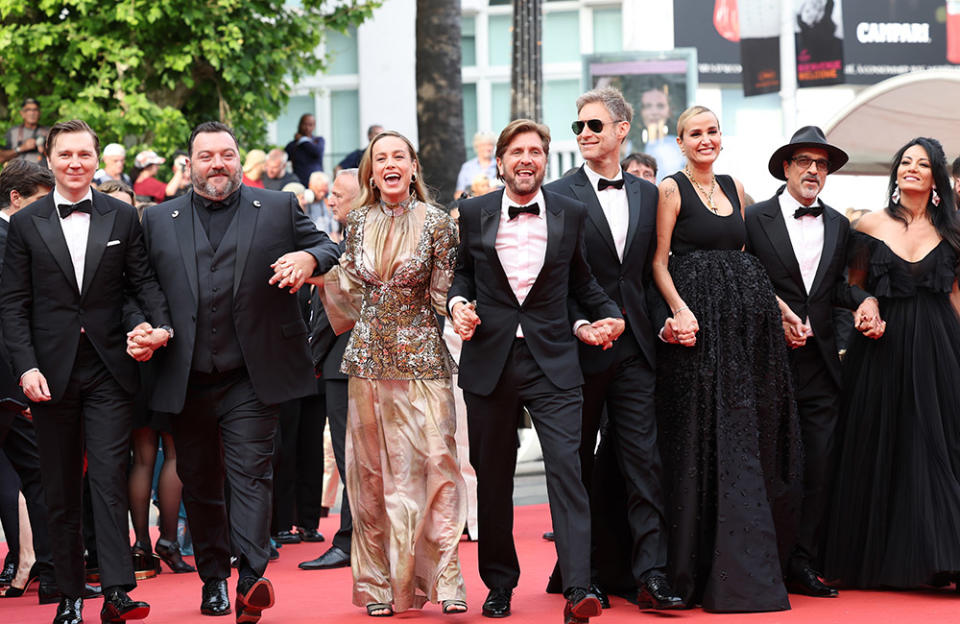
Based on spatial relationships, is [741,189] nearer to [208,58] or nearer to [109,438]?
[109,438]

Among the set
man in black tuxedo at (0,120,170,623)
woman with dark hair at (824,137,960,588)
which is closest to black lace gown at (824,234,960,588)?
woman with dark hair at (824,137,960,588)

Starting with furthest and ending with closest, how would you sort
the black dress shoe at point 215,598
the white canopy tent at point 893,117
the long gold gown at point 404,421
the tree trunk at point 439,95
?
the tree trunk at point 439,95
the white canopy tent at point 893,117
the black dress shoe at point 215,598
the long gold gown at point 404,421

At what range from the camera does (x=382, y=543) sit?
6.84 metres

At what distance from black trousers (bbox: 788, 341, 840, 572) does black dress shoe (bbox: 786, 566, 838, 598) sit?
0.28 ft

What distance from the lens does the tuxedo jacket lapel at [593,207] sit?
22.7ft

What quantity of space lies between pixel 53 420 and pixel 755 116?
30202 millimetres

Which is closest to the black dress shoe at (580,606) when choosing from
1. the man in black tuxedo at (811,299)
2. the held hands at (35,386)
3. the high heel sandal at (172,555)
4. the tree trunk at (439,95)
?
the man in black tuxedo at (811,299)

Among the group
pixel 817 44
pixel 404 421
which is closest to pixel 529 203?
pixel 404 421

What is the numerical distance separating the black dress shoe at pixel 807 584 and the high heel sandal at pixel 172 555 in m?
3.48

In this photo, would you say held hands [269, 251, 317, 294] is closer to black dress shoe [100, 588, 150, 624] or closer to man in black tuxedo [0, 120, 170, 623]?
man in black tuxedo [0, 120, 170, 623]

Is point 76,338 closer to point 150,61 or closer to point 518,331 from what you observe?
point 518,331

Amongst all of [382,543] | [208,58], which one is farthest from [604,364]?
[208,58]

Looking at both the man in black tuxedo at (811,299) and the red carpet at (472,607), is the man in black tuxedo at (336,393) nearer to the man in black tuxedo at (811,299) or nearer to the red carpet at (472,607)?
the red carpet at (472,607)

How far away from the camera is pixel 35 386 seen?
249 inches
